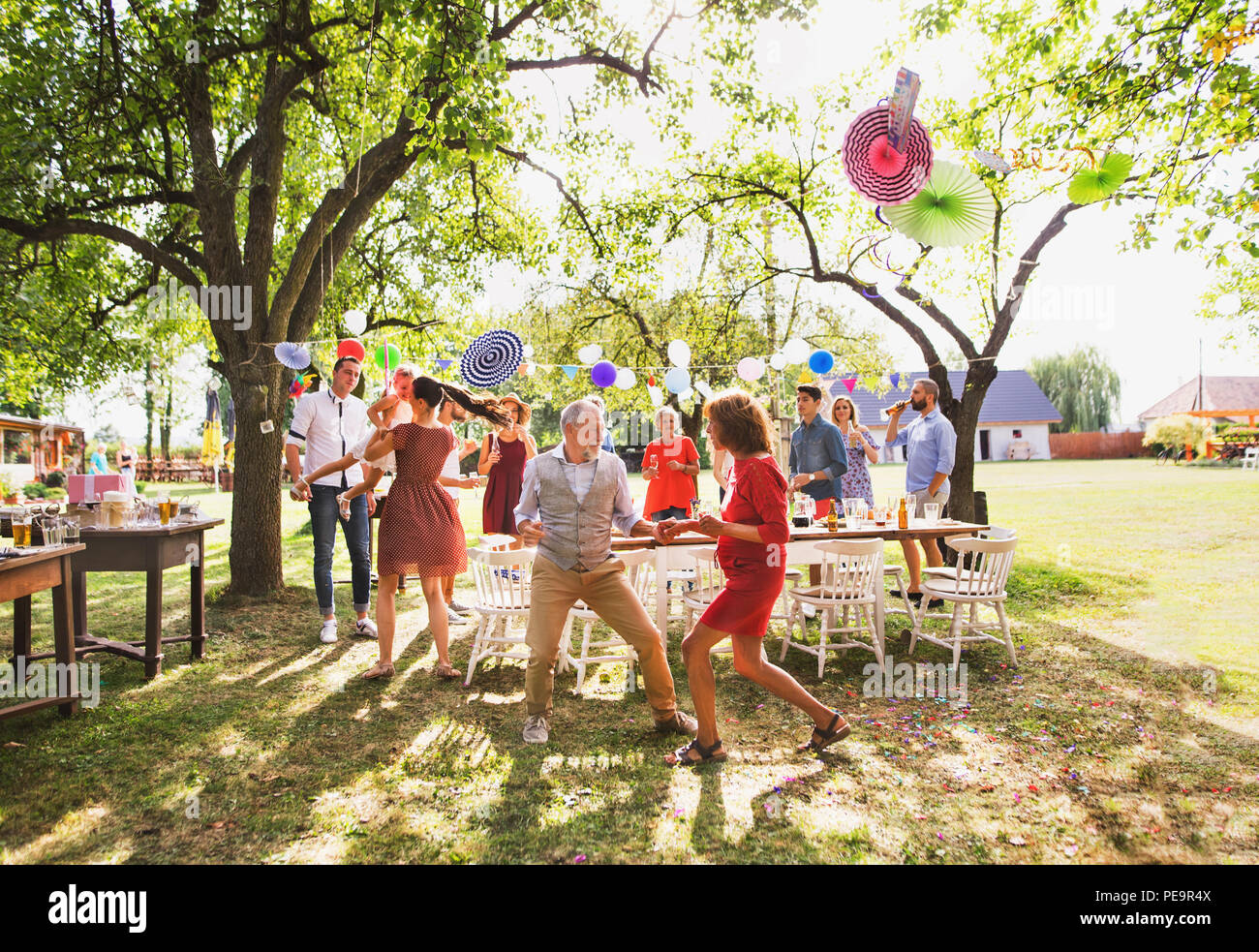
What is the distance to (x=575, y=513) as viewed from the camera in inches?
151

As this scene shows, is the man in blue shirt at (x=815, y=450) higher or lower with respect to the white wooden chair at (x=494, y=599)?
higher

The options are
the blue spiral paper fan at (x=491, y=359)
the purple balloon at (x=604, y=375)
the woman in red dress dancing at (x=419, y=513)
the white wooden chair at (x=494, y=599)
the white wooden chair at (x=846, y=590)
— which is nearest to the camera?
the woman in red dress dancing at (x=419, y=513)

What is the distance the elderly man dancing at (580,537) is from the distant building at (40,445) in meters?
33.6

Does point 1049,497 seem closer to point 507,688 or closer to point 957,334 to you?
point 957,334

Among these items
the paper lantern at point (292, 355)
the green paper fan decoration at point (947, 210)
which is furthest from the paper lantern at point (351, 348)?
the green paper fan decoration at point (947, 210)

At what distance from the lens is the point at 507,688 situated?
198 inches

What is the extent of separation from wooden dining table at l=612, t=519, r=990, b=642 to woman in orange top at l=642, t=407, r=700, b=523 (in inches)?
26.1

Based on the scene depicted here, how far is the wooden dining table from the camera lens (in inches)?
205

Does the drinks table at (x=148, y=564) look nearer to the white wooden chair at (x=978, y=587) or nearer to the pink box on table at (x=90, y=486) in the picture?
the pink box on table at (x=90, y=486)

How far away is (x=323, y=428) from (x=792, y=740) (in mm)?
4351

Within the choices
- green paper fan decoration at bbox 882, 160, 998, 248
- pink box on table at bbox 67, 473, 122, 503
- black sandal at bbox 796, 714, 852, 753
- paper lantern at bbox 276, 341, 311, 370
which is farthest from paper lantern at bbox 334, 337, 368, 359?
black sandal at bbox 796, 714, 852, 753

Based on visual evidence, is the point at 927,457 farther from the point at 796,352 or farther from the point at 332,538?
the point at 332,538

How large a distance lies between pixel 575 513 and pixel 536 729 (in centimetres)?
121

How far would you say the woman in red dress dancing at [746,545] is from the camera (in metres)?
3.46
